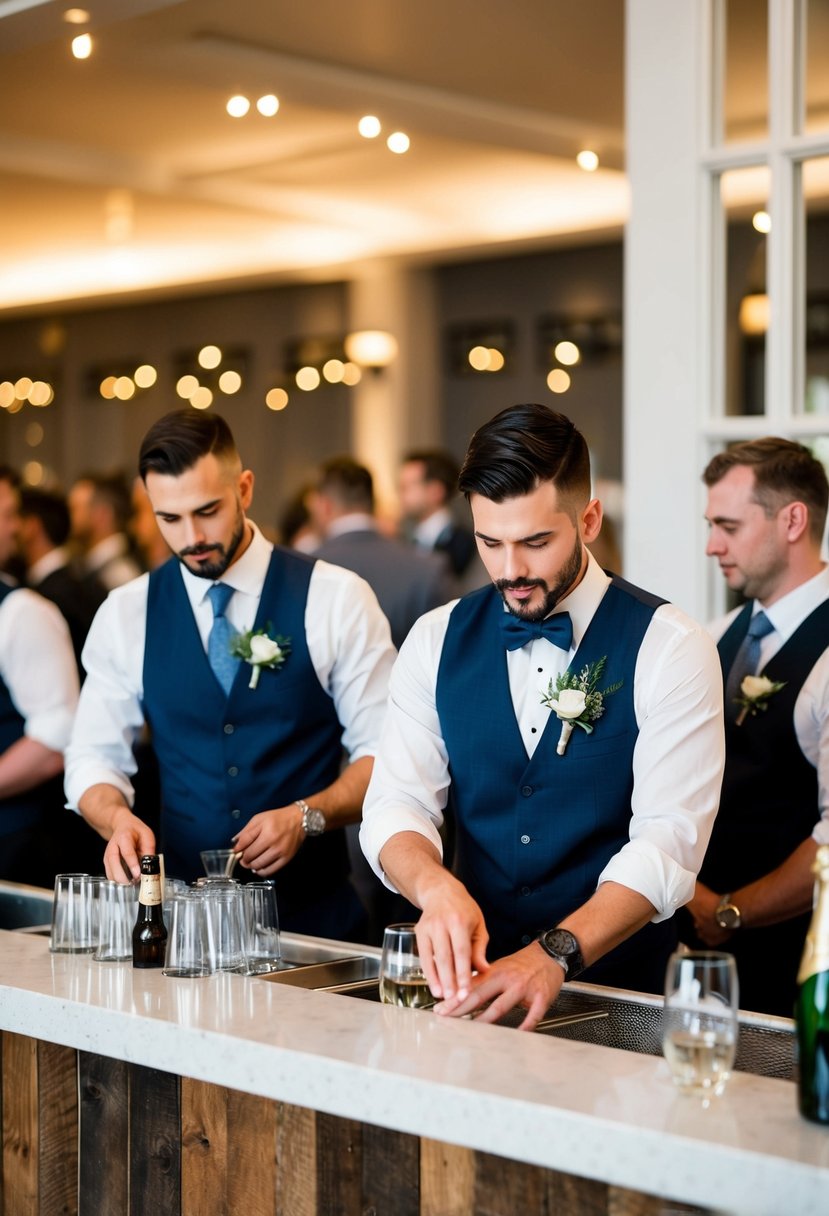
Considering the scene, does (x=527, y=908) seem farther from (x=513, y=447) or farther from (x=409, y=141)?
(x=409, y=141)

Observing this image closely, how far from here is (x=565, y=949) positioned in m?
2.16

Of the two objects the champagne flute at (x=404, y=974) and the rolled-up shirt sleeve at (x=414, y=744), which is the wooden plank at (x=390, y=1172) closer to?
the champagne flute at (x=404, y=974)

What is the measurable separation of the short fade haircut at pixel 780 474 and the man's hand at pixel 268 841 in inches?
44.3

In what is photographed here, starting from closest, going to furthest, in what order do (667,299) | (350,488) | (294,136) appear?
(667,299) → (350,488) → (294,136)

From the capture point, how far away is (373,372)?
11312mm

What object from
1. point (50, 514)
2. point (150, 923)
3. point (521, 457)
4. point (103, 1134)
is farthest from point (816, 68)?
point (50, 514)

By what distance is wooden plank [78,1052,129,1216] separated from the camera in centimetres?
222

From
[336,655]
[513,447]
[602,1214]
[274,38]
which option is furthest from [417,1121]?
[274,38]

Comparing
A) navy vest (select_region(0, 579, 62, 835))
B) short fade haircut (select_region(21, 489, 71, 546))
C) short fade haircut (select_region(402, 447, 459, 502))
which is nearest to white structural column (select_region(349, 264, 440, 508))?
short fade haircut (select_region(402, 447, 459, 502))

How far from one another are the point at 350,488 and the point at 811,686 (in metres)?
3.24

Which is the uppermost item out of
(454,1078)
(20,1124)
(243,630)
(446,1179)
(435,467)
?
(435,467)

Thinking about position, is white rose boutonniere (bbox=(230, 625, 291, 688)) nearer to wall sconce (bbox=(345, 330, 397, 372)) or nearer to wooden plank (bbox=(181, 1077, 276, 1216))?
Result: wooden plank (bbox=(181, 1077, 276, 1216))

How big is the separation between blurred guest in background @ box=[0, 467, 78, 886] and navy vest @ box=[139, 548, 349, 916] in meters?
0.58

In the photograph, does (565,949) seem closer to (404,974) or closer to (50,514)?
(404,974)
